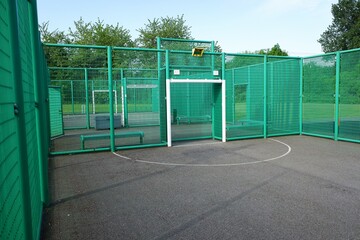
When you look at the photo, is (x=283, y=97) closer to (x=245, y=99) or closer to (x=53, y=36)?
(x=245, y=99)

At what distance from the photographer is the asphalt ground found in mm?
3447

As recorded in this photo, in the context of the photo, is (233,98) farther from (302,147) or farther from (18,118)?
(18,118)

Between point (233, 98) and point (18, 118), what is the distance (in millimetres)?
11142

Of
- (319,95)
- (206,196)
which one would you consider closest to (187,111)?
(319,95)

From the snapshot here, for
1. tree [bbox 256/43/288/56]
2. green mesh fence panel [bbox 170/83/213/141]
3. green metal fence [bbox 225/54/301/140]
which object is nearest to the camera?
green metal fence [bbox 225/54/301/140]

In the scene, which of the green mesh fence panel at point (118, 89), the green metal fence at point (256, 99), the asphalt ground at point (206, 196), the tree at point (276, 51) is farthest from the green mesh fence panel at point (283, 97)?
the tree at point (276, 51)

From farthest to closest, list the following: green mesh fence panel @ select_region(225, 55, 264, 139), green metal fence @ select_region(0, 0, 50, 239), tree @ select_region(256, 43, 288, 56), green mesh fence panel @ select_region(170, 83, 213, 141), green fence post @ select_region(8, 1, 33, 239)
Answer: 1. tree @ select_region(256, 43, 288, 56)
2. green mesh fence panel @ select_region(170, 83, 213, 141)
3. green mesh fence panel @ select_region(225, 55, 264, 139)
4. green fence post @ select_region(8, 1, 33, 239)
5. green metal fence @ select_region(0, 0, 50, 239)

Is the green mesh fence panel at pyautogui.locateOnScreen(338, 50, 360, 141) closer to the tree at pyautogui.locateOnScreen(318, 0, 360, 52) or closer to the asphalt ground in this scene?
the asphalt ground

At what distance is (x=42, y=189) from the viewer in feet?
13.4

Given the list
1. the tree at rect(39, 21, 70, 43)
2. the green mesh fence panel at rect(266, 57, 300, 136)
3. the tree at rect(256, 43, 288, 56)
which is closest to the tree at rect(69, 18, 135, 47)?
the tree at rect(39, 21, 70, 43)

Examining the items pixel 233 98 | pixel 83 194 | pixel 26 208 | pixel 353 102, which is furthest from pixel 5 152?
pixel 233 98

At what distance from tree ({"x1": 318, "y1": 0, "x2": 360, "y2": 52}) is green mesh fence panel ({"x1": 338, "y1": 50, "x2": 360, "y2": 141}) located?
34630mm

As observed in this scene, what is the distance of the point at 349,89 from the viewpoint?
944cm

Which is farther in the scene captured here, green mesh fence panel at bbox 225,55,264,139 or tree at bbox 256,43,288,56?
tree at bbox 256,43,288,56
